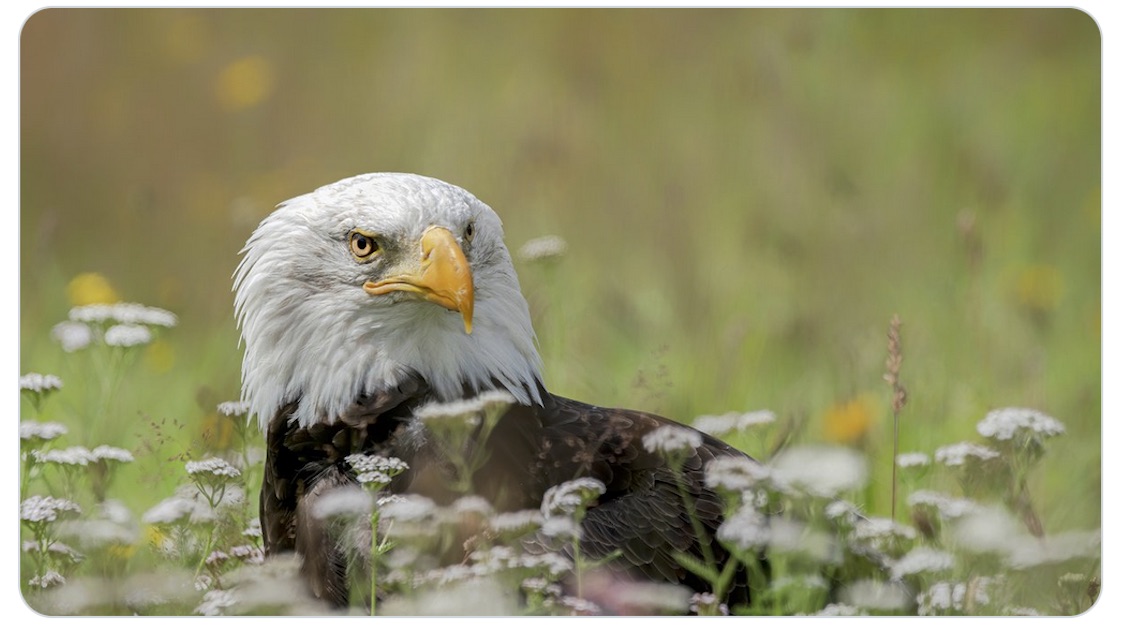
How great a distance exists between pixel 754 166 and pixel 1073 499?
1766 millimetres

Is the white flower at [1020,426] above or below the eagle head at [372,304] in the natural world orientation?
below

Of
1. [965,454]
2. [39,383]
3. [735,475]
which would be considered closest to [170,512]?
[39,383]

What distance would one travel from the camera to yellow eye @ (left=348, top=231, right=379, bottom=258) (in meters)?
4.27

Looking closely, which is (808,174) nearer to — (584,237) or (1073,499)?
(584,237)

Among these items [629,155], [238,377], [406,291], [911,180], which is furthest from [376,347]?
[911,180]

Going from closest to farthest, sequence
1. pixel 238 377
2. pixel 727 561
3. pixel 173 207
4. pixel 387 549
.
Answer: pixel 387 549 < pixel 727 561 < pixel 238 377 < pixel 173 207

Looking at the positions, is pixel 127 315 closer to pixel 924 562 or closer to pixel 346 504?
pixel 346 504

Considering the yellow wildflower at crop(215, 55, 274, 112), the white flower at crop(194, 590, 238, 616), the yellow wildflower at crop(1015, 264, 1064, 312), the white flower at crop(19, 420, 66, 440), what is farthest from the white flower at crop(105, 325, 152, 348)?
the yellow wildflower at crop(1015, 264, 1064, 312)

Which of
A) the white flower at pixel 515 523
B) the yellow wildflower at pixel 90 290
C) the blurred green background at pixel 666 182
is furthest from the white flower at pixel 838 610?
the yellow wildflower at pixel 90 290

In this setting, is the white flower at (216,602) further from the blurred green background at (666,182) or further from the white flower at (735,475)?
the white flower at (735,475)

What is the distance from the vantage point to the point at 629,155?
6012 mm

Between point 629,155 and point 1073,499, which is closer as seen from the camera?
point 1073,499

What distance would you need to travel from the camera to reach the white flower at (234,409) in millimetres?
4695

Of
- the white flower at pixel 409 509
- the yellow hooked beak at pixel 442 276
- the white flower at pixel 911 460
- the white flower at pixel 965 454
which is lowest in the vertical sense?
the white flower at pixel 409 509
